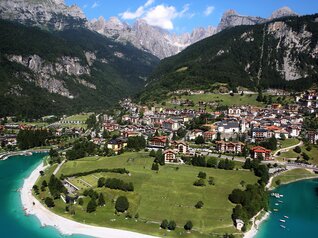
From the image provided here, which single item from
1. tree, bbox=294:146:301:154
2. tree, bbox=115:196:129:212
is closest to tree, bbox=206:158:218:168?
tree, bbox=294:146:301:154

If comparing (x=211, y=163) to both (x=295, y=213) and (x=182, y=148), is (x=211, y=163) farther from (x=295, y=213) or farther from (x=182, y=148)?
(x=295, y=213)

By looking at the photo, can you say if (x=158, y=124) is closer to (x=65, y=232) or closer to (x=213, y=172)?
(x=213, y=172)

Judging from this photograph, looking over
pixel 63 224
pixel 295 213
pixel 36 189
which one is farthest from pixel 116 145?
pixel 295 213

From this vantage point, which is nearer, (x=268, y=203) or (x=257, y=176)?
(x=268, y=203)

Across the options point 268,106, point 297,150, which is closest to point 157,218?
point 297,150

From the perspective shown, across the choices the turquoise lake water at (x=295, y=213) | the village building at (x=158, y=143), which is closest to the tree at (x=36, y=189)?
the village building at (x=158, y=143)

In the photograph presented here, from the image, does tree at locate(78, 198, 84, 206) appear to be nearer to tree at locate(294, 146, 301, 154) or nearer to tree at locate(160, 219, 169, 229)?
tree at locate(160, 219, 169, 229)

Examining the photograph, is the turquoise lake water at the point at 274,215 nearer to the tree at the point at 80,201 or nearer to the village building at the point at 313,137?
the tree at the point at 80,201
